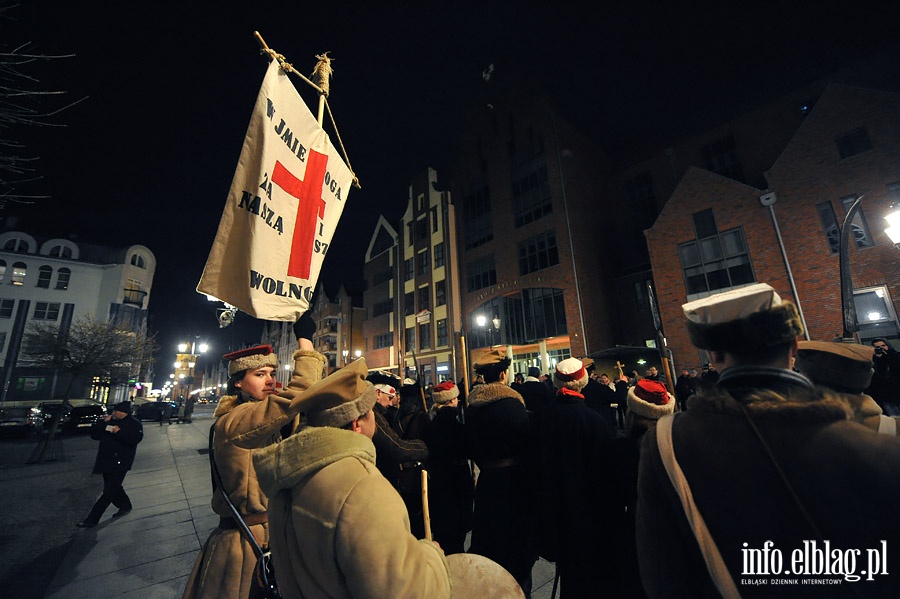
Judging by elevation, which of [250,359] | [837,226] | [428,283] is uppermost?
[428,283]

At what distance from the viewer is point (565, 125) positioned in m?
25.8

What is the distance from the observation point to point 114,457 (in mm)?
6125

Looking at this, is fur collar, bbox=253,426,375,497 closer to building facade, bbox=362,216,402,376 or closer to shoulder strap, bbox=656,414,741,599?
shoulder strap, bbox=656,414,741,599

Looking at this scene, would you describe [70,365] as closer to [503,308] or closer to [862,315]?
[503,308]

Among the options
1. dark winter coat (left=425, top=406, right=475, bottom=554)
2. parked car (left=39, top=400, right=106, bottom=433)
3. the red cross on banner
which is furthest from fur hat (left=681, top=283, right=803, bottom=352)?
parked car (left=39, top=400, right=106, bottom=433)

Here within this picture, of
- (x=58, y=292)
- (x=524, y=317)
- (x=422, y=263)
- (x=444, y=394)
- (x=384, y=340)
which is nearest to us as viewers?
(x=444, y=394)

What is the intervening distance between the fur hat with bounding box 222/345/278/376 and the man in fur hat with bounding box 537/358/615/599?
2479 millimetres

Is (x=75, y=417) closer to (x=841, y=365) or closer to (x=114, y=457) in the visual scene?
(x=114, y=457)

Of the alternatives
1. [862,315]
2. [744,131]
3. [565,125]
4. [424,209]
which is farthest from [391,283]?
[862,315]

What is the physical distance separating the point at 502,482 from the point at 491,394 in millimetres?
760

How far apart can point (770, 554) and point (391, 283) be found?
36126 millimetres

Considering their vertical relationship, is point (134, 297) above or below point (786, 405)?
above

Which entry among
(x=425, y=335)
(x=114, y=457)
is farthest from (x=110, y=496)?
(x=425, y=335)

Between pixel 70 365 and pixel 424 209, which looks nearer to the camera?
pixel 70 365
